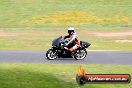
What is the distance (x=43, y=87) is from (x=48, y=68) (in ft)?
13.9

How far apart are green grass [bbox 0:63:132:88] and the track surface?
1437 millimetres

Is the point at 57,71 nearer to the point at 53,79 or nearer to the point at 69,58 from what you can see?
the point at 53,79

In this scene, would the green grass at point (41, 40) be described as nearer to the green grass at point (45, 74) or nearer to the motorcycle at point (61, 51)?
the motorcycle at point (61, 51)

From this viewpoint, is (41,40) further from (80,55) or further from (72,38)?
(72,38)

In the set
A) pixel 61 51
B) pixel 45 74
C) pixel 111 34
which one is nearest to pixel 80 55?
pixel 61 51

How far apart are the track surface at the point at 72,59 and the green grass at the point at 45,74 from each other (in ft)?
4.72

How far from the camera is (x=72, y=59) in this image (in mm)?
24875

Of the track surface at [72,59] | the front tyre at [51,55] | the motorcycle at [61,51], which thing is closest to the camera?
the track surface at [72,59]

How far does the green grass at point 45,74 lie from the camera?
17641 mm

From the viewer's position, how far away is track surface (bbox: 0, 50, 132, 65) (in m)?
24.1

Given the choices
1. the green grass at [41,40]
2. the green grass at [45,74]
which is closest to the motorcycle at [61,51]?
the green grass at [45,74]

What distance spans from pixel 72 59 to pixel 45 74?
565cm

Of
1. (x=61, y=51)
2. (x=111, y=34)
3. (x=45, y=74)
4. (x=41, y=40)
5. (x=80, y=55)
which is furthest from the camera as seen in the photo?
(x=111, y=34)

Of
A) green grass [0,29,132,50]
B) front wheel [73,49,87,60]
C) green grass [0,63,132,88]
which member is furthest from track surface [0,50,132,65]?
green grass [0,29,132,50]
